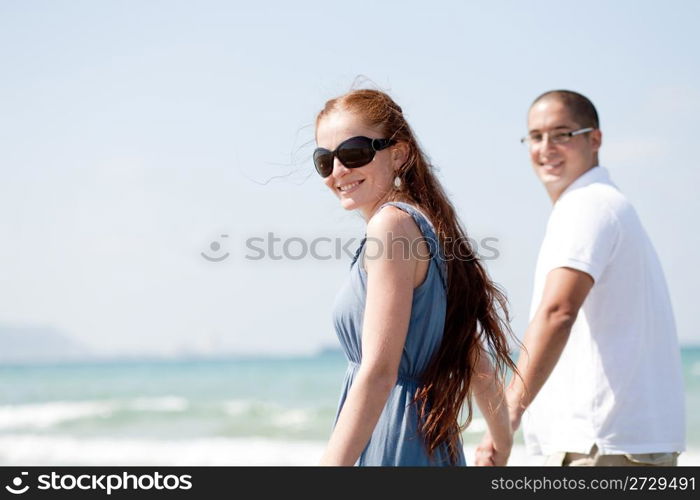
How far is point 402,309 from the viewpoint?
7.39 ft

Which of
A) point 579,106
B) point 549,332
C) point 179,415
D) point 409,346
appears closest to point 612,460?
point 549,332

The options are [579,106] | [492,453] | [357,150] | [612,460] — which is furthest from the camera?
[579,106]

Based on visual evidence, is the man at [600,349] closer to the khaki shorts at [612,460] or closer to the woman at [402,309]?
the khaki shorts at [612,460]

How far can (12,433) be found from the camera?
20.3m

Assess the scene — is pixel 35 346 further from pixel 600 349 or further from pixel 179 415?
pixel 600 349

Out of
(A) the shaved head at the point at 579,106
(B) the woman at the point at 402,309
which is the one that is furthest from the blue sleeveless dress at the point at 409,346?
(A) the shaved head at the point at 579,106

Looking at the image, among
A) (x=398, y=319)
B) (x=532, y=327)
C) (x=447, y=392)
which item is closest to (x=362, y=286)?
(x=398, y=319)

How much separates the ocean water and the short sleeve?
10.6 m

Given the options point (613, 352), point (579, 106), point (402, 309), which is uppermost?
point (579, 106)

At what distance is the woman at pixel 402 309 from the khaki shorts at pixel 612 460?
0.44 meters

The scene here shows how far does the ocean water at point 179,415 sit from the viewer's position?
16.2 meters

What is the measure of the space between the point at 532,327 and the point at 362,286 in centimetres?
100

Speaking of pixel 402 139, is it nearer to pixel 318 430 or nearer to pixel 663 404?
pixel 663 404

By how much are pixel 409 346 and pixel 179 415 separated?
19597 mm
